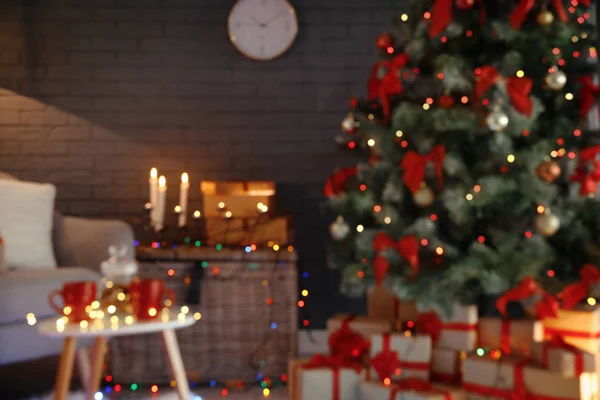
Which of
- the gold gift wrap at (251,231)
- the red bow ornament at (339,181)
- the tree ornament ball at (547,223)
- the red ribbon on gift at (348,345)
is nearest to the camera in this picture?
the tree ornament ball at (547,223)

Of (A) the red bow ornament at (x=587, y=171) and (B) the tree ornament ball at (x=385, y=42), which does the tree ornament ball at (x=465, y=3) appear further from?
(A) the red bow ornament at (x=587, y=171)

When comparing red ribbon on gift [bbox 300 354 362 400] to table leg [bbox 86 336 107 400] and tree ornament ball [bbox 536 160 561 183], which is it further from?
tree ornament ball [bbox 536 160 561 183]

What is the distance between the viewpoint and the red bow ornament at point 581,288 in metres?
2.10

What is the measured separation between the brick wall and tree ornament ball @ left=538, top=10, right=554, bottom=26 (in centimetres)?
125

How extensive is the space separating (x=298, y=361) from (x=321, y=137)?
143 centimetres

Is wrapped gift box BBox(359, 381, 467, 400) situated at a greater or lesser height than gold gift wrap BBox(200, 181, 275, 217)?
lesser

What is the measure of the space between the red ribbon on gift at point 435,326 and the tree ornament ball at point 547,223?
366 millimetres

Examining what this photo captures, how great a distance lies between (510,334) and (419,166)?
59cm

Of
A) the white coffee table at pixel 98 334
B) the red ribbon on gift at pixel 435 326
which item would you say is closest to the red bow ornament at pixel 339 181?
the red ribbon on gift at pixel 435 326

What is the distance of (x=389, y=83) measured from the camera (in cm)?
240

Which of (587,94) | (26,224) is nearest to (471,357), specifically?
(587,94)

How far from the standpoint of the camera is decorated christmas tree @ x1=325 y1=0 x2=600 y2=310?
2164 millimetres

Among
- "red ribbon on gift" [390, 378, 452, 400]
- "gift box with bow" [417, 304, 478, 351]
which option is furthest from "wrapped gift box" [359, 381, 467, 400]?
"gift box with bow" [417, 304, 478, 351]

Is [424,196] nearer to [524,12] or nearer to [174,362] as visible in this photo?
[524,12]
